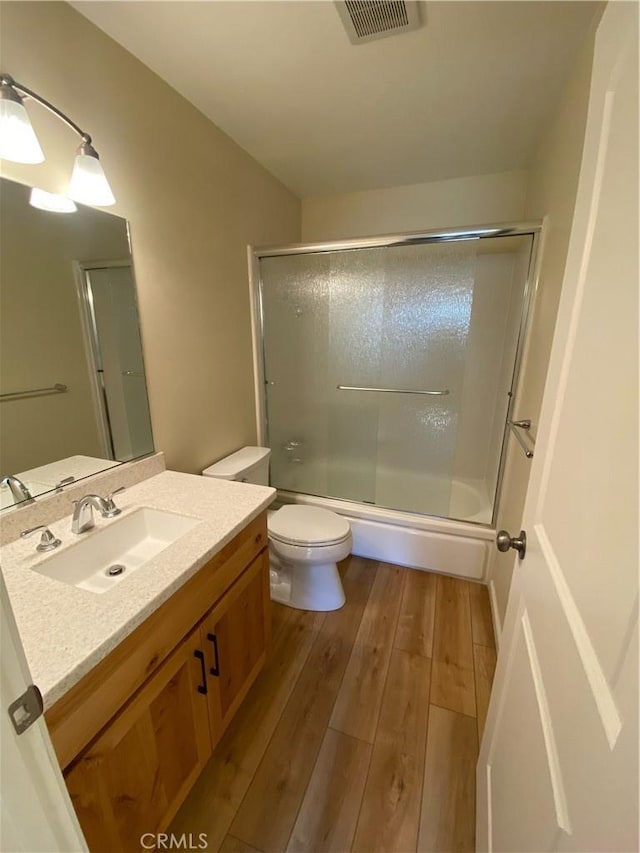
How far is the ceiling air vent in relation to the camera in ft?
3.42

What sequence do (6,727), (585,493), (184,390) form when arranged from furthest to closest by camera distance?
(184,390) → (585,493) → (6,727)

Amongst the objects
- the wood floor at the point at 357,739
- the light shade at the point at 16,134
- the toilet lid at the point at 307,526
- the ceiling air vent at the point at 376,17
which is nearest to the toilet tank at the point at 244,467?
the toilet lid at the point at 307,526

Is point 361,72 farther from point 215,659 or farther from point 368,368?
point 215,659

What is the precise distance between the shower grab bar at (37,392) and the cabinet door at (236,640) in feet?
2.85

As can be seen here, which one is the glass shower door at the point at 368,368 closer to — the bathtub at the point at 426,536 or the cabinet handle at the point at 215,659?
the bathtub at the point at 426,536

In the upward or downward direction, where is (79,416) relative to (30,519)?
upward

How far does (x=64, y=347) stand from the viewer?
1.15 meters

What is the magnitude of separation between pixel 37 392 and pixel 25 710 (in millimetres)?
984

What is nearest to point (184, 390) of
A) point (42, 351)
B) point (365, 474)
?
point (42, 351)

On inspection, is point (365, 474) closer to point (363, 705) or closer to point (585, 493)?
point (363, 705)

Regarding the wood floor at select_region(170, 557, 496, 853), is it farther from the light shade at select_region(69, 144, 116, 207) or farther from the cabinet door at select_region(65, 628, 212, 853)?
the light shade at select_region(69, 144, 116, 207)

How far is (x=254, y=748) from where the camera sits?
1231 millimetres

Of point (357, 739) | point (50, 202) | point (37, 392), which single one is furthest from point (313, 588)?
point (50, 202)

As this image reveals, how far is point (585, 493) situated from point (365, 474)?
1.98 meters
